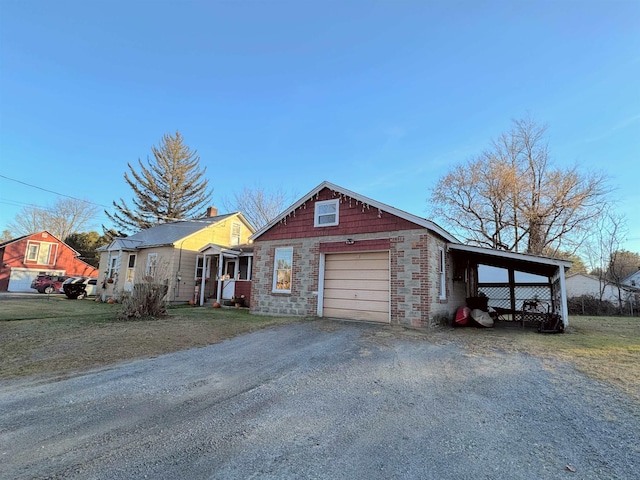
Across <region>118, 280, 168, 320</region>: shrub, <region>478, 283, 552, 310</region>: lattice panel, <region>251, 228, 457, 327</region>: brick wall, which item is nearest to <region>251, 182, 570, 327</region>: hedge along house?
<region>251, 228, 457, 327</region>: brick wall

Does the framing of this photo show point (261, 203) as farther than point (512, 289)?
Yes

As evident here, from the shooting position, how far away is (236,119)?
1895 centimetres

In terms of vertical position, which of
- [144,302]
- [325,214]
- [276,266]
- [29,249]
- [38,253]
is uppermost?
[325,214]

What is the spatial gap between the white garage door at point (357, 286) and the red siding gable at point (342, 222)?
90 centimetres

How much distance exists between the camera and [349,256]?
1134 cm

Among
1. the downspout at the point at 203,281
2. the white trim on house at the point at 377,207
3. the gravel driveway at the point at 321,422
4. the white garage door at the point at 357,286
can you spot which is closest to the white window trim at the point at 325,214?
the white trim on house at the point at 377,207

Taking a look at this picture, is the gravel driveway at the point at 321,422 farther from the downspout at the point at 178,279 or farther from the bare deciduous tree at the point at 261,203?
the bare deciduous tree at the point at 261,203

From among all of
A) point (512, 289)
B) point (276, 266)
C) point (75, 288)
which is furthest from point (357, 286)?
point (75, 288)

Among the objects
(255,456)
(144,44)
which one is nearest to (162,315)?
(255,456)

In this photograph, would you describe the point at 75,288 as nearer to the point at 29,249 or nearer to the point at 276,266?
the point at 29,249

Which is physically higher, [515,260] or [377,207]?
[377,207]

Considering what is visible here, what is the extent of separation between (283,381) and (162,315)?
321 inches

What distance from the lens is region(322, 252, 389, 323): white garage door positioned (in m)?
10.4

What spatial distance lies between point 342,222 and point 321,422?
853 centimetres
